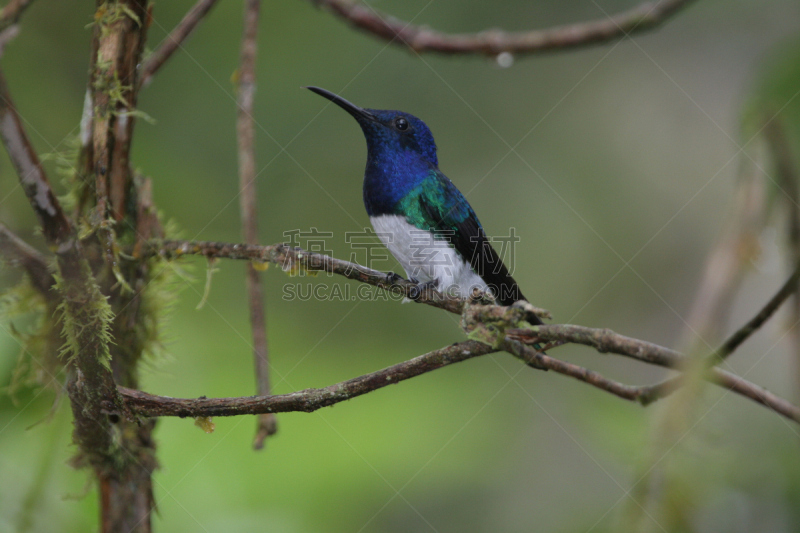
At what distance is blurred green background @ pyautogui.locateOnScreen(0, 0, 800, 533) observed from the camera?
2439mm

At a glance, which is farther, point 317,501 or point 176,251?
point 317,501

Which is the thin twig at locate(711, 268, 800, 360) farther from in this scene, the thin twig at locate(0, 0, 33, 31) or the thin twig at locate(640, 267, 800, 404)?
the thin twig at locate(0, 0, 33, 31)

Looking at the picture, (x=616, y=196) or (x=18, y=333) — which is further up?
(x=616, y=196)

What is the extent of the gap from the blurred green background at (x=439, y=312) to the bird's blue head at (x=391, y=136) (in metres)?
0.45

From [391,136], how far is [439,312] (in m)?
2.25

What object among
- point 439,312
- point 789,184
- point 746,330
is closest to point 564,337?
point 746,330

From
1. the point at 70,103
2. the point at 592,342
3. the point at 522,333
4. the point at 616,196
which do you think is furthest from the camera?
the point at 616,196

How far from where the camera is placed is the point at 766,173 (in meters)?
1.62

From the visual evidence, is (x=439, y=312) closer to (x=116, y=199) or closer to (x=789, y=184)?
(x=116, y=199)

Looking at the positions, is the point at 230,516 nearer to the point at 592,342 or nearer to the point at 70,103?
the point at 592,342

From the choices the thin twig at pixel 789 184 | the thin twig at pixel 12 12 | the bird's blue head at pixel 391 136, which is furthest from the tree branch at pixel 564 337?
the bird's blue head at pixel 391 136

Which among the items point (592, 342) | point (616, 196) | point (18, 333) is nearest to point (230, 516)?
point (18, 333)

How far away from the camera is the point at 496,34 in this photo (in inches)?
104

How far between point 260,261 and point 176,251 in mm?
318
